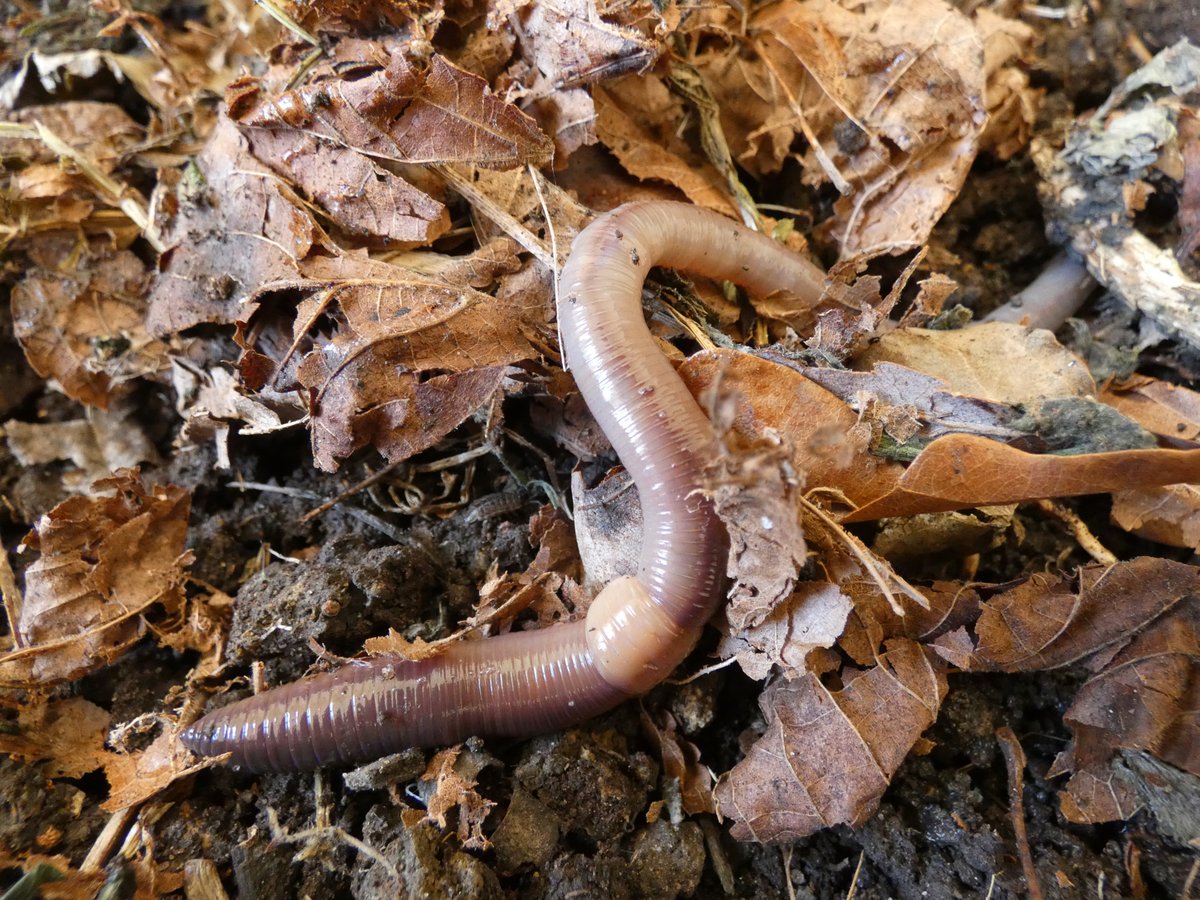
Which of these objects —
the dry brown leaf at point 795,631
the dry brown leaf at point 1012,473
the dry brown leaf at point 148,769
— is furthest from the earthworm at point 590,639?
the dry brown leaf at point 1012,473

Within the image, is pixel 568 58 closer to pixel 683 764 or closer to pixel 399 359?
pixel 399 359

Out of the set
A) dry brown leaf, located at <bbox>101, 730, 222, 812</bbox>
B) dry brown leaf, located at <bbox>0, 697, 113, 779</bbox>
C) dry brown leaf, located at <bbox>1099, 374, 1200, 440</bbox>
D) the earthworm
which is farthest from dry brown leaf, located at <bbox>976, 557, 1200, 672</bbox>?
dry brown leaf, located at <bbox>0, 697, 113, 779</bbox>

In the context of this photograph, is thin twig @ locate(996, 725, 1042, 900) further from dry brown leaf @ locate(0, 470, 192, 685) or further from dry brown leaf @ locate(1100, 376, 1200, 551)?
dry brown leaf @ locate(0, 470, 192, 685)

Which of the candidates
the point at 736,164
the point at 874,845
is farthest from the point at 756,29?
the point at 874,845

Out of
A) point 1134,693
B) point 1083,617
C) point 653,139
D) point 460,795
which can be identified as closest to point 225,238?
point 653,139

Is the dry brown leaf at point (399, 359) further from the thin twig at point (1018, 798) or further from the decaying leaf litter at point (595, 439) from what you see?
the thin twig at point (1018, 798)

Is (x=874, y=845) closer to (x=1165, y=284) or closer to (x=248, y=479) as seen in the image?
(x=1165, y=284)

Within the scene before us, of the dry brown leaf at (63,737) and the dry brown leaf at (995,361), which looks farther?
the dry brown leaf at (995,361)
